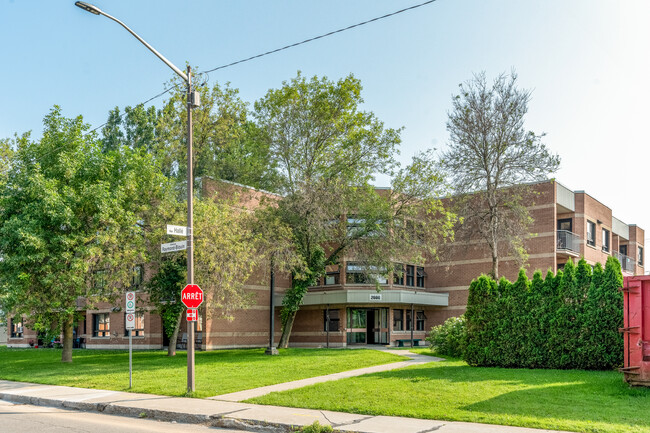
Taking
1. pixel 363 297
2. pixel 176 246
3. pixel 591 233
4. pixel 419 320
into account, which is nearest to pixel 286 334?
pixel 363 297

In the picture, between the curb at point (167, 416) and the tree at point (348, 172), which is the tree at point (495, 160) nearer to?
the tree at point (348, 172)

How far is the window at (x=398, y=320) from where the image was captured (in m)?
39.1

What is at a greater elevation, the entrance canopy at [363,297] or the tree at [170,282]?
the tree at [170,282]

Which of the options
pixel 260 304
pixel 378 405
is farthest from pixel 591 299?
pixel 260 304

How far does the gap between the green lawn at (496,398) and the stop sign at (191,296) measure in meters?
2.75

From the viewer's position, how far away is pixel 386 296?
36.6 m

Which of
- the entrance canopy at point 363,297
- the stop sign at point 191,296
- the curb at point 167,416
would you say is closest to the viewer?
the curb at point 167,416

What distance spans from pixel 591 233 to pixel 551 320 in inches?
991

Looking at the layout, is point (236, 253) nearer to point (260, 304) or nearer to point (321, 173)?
point (321, 173)

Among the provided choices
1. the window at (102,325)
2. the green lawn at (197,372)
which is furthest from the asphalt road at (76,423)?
the window at (102,325)

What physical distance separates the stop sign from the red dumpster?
32.5 ft

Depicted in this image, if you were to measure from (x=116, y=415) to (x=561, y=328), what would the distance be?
1297 centimetres

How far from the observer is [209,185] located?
1309 inches

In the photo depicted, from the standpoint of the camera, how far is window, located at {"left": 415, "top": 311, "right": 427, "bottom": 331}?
41344 mm
